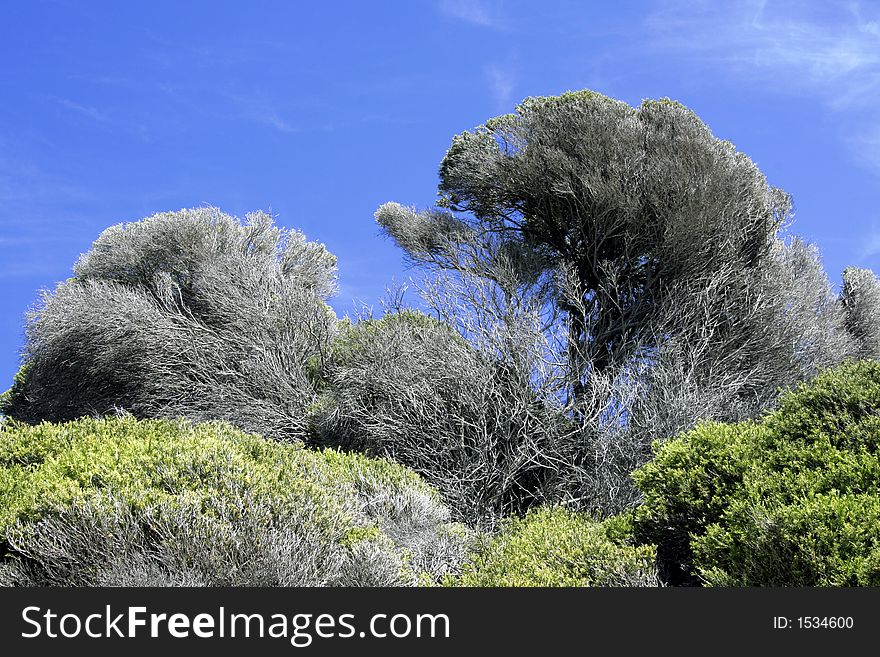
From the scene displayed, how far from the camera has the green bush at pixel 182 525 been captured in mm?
6016

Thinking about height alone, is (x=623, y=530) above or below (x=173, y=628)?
above

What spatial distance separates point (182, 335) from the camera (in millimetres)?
15297

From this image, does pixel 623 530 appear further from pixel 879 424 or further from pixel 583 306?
pixel 583 306

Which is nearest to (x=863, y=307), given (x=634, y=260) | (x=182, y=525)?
(x=634, y=260)

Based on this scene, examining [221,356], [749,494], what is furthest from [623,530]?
[221,356]

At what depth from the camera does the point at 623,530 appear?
8.52 meters

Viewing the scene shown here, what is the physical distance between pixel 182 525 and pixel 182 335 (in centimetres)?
984

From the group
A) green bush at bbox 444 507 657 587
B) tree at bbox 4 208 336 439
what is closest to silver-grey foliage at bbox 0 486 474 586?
green bush at bbox 444 507 657 587

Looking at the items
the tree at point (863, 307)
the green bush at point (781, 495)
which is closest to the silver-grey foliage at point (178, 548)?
the green bush at point (781, 495)

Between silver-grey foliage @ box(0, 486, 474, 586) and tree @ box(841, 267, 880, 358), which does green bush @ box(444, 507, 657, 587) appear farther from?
tree @ box(841, 267, 880, 358)

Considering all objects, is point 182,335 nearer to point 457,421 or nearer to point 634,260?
point 457,421

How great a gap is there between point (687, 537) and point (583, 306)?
6.70 meters

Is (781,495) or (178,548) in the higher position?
(781,495)

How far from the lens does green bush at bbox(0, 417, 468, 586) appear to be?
19.7 feet
